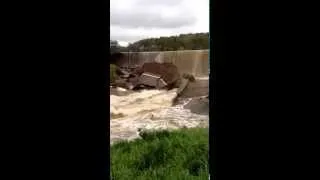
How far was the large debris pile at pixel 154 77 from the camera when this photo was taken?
8.43m

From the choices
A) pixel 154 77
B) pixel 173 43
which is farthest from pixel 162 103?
pixel 173 43

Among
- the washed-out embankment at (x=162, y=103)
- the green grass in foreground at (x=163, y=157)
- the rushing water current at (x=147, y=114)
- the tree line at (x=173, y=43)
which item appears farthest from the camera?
the tree line at (x=173, y=43)

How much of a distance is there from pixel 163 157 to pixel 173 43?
18.9 feet

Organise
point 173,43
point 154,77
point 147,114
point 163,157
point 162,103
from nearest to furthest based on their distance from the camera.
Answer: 1. point 163,157
2. point 147,114
3. point 162,103
4. point 154,77
5. point 173,43

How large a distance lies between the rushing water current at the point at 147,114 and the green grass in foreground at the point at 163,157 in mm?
513

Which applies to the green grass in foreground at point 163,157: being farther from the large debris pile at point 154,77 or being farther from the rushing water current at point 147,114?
the large debris pile at point 154,77

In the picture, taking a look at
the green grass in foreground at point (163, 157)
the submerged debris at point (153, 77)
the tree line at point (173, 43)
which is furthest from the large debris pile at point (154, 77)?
the green grass in foreground at point (163, 157)

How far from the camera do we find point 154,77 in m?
8.43

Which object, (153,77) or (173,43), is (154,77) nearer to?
(153,77)
